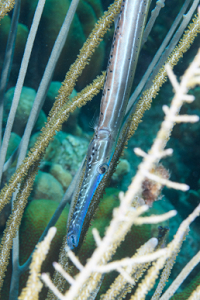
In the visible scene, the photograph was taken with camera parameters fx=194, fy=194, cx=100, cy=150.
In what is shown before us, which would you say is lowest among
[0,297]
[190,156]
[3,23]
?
[0,297]

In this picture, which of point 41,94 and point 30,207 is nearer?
point 41,94

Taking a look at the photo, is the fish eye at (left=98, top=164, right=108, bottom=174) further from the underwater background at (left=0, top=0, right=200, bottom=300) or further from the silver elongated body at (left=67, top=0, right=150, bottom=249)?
the underwater background at (left=0, top=0, right=200, bottom=300)

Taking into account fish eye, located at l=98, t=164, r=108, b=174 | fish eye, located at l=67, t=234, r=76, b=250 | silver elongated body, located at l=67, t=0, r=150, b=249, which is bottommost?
fish eye, located at l=67, t=234, r=76, b=250

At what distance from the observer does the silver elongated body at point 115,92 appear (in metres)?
1.99

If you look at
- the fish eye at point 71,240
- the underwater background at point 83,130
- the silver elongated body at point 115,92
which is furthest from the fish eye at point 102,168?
the underwater background at point 83,130

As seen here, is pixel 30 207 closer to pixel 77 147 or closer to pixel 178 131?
pixel 77 147

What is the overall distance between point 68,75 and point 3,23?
12.0 feet

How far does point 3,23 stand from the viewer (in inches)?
172

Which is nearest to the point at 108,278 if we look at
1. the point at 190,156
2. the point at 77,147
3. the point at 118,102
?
the point at 118,102

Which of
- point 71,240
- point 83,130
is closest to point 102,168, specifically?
point 71,240

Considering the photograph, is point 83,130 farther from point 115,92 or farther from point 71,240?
point 71,240

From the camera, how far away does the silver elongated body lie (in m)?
1.99

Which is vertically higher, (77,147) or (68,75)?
(77,147)

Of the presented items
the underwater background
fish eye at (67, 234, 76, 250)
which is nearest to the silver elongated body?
fish eye at (67, 234, 76, 250)
